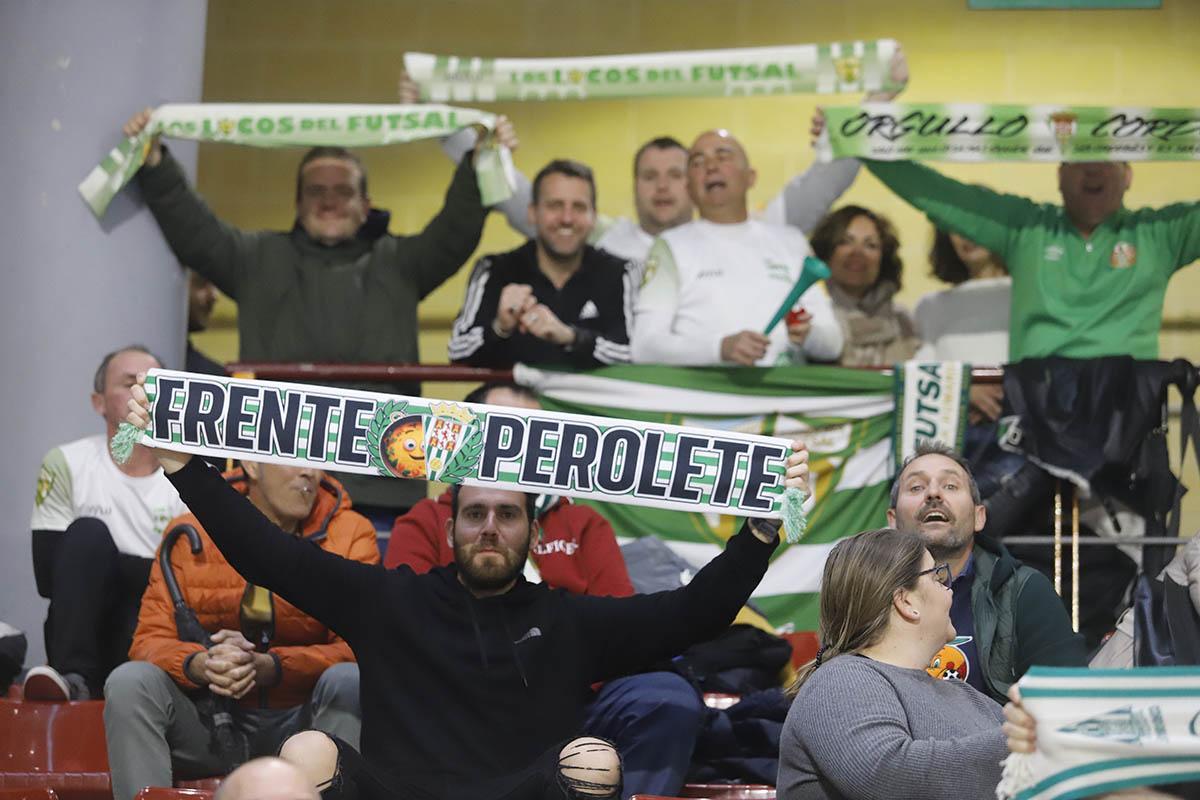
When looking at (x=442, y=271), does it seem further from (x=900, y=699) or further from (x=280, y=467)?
(x=900, y=699)

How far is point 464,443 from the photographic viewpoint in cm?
377

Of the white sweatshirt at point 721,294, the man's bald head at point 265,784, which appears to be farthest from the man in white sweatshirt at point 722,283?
the man's bald head at point 265,784

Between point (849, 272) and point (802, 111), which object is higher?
point (802, 111)

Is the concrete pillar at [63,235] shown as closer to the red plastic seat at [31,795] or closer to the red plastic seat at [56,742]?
the red plastic seat at [56,742]

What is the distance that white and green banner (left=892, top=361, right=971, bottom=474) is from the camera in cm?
531

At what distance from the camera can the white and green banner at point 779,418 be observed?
17.6 feet

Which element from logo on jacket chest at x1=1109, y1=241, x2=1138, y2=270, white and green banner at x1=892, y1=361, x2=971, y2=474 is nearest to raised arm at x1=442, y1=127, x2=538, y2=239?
white and green banner at x1=892, y1=361, x2=971, y2=474

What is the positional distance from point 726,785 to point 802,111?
4.91 meters

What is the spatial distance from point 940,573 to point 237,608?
1959 mm

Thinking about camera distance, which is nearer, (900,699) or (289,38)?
(900,699)

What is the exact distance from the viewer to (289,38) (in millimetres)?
8523

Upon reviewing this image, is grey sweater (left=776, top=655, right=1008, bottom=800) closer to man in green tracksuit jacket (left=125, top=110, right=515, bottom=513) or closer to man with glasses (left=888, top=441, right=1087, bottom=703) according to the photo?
man with glasses (left=888, top=441, right=1087, bottom=703)

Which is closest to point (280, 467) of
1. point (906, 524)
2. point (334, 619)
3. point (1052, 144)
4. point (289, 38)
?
point (334, 619)

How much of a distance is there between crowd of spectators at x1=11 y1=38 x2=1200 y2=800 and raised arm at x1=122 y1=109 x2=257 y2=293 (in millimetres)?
12
